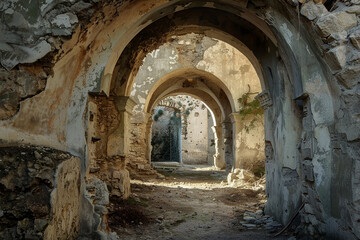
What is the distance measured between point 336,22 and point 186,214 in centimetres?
415

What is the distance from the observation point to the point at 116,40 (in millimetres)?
3938

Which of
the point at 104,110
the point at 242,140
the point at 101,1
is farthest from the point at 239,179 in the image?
the point at 101,1

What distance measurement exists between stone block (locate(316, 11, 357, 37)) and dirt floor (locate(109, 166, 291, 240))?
2.70 meters

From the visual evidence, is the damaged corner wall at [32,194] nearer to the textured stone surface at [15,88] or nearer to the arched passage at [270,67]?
the textured stone surface at [15,88]

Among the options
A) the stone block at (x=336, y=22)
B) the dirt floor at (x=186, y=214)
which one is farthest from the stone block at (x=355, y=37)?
the dirt floor at (x=186, y=214)

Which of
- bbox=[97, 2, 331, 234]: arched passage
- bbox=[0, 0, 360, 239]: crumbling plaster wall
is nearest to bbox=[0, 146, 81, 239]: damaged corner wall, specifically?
bbox=[0, 0, 360, 239]: crumbling plaster wall

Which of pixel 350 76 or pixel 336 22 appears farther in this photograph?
pixel 336 22

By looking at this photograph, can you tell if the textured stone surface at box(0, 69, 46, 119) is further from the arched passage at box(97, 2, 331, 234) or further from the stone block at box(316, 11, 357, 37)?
the stone block at box(316, 11, 357, 37)

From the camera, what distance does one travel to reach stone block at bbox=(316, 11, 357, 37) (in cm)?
310

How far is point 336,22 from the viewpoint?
312 centimetres

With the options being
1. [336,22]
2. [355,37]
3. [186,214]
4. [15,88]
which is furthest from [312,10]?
[186,214]

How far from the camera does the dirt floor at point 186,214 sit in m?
4.45

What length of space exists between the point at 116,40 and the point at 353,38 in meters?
2.70

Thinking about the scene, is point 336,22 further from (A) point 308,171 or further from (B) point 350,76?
(A) point 308,171
